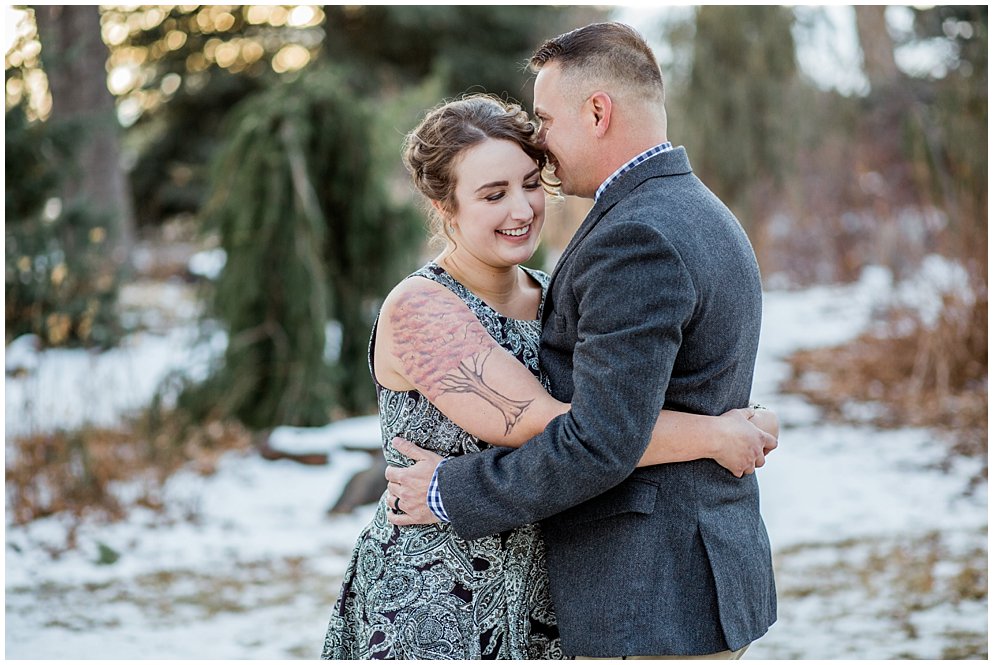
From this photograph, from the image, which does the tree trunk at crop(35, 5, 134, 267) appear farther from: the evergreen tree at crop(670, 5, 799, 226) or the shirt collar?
the shirt collar

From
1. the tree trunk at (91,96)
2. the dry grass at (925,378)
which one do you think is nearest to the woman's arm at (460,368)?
the dry grass at (925,378)

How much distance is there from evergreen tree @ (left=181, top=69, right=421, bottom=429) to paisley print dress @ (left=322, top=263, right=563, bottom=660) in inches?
199

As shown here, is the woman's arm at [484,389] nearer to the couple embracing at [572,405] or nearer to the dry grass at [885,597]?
the couple embracing at [572,405]

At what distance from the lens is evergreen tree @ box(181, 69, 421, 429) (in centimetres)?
699

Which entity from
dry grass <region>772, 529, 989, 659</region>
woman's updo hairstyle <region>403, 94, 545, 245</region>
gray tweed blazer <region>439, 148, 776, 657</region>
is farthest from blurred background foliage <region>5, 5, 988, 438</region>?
dry grass <region>772, 529, 989, 659</region>

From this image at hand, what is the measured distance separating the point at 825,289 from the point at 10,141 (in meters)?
10.6

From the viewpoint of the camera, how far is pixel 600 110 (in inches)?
76.8

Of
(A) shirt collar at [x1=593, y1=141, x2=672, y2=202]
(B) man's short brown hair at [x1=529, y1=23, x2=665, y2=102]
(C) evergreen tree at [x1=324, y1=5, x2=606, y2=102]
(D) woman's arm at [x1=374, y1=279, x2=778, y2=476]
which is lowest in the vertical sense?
(D) woman's arm at [x1=374, y1=279, x2=778, y2=476]

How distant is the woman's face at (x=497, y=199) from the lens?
6.75 feet

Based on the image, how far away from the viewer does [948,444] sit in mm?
7023

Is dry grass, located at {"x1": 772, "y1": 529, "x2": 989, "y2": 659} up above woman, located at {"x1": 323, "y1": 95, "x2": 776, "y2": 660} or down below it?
below

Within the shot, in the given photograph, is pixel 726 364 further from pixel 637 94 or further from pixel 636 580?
pixel 637 94

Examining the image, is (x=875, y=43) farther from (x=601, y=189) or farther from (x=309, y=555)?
(x=601, y=189)

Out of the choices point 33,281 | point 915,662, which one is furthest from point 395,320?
point 33,281
